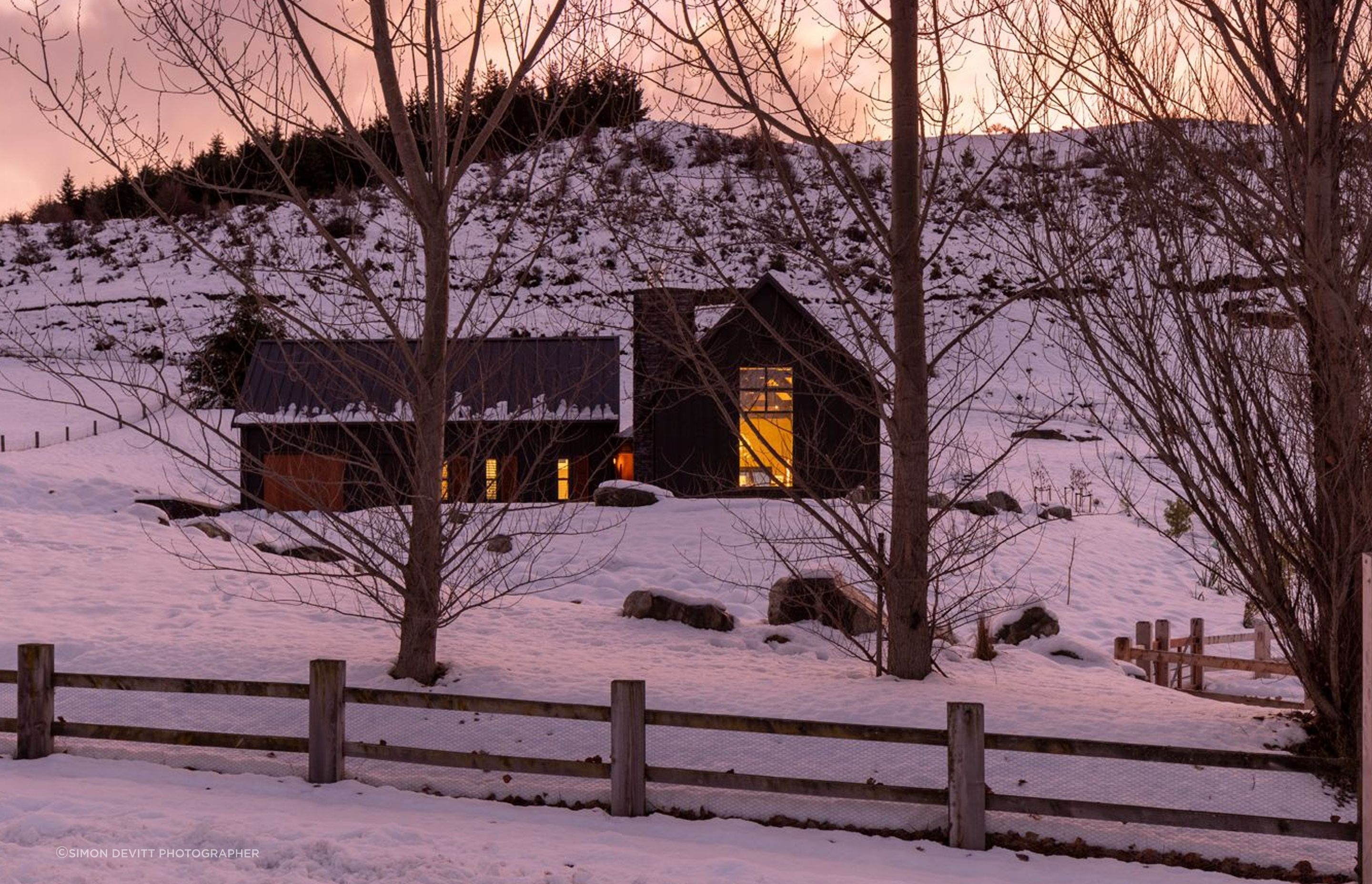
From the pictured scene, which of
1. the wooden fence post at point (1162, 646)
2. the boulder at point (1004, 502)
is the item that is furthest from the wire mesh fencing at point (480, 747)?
the boulder at point (1004, 502)

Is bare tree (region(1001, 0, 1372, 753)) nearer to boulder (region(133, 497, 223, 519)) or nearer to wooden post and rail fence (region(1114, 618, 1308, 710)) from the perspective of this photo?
wooden post and rail fence (region(1114, 618, 1308, 710))

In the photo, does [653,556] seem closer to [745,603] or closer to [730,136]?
[745,603]

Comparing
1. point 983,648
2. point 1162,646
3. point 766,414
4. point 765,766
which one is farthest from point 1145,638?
point 766,414

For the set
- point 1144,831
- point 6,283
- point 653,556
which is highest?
point 6,283

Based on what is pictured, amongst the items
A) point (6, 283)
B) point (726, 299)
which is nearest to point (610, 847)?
point (726, 299)

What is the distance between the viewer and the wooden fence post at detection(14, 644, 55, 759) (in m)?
9.35

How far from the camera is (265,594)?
1530cm

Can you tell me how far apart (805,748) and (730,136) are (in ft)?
19.5

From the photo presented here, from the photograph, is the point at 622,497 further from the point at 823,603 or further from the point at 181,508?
the point at 181,508

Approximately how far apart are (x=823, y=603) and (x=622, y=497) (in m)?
11.2

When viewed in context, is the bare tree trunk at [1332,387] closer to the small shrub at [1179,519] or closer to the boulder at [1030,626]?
the boulder at [1030,626]

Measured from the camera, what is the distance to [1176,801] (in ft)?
28.0

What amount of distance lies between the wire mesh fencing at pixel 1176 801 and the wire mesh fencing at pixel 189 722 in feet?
18.7

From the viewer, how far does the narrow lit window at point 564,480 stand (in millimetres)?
30625
